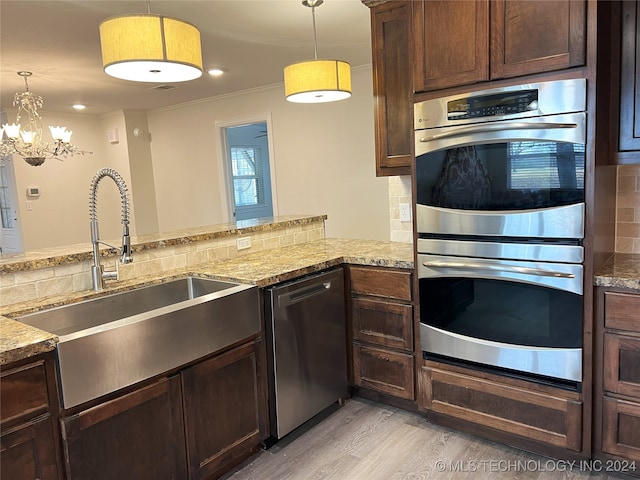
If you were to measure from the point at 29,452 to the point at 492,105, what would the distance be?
2.14m

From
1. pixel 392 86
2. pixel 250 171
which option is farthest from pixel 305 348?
pixel 250 171

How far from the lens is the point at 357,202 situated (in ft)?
16.4

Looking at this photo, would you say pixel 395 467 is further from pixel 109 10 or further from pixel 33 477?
pixel 109 10

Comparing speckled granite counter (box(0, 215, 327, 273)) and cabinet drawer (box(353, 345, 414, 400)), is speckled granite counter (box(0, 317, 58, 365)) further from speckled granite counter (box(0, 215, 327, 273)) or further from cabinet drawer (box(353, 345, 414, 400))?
cabinet drawer (box(353, 345, 414, 400))

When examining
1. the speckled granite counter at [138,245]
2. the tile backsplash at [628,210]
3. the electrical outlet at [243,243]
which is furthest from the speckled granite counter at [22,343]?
the tile backsplash at [628,210]

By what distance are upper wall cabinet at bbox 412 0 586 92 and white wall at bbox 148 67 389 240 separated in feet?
8.27

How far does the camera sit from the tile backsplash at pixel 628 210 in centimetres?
232

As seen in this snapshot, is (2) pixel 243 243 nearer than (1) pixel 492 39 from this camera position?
No

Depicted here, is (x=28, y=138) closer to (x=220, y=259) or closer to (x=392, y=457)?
(x=220, y=259)

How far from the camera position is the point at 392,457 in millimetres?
2234

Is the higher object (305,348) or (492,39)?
(492,39)

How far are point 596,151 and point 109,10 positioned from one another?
9.41 ft

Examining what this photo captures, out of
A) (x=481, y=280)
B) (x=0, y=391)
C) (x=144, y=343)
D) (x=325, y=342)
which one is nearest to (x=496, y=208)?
(x=481, y=280)

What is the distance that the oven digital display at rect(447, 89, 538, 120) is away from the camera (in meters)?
1.95
